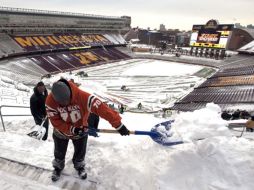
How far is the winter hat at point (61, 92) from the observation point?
12.2 feet

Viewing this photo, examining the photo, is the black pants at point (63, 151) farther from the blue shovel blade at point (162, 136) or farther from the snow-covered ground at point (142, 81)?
the snow-covered ground at point (142, 81)

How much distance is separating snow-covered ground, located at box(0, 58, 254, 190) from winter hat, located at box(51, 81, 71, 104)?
5.00ft

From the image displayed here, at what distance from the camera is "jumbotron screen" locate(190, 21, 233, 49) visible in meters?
46.8

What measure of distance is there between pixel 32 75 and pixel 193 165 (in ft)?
109

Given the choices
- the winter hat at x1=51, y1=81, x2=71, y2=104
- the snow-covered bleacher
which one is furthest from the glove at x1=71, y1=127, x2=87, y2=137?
the snow-covered bleacher

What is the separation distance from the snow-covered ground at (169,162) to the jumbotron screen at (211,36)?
150 ft

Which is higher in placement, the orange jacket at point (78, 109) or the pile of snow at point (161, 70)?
the orange jacket at point (78, 109)

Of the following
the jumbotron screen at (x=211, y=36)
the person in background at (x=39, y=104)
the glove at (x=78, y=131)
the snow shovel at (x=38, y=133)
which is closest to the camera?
the glove at (x=78, y=131)

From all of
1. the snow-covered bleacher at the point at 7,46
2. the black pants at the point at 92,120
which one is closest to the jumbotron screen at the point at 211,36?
the snow-covered bleacher at the point at 7,46

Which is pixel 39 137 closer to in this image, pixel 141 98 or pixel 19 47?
pixel 141 98

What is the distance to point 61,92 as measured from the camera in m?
3.73

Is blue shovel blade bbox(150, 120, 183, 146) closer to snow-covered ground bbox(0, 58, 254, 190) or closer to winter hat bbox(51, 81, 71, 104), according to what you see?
snow-covered ground bbox(0, 58, 254, 190)

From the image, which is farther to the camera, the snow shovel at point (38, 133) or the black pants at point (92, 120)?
the black pants at point (92, 120)

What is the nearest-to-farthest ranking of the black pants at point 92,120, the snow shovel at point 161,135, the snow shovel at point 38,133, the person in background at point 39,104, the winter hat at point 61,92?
1. the winter hat at point 61,92
2. the snow shovel at point 161,135
3. the snow shovel at point 38,133
4. the black pants at point 92,120
5. the person in background at point 39,104
